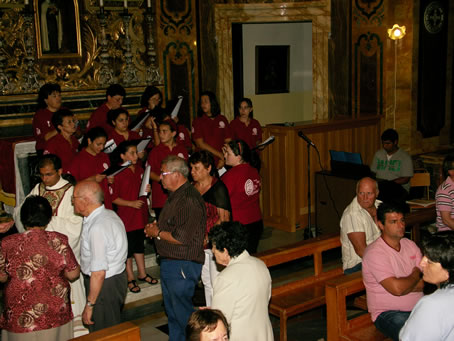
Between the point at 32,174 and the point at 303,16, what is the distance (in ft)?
17.8

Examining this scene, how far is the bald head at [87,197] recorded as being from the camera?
423 centimetres

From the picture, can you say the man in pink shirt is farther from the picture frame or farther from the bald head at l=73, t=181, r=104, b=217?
the picture frame

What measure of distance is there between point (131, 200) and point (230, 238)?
7.74ft

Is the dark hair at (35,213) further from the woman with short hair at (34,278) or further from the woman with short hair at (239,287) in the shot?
the woman with short hair at (239,287)

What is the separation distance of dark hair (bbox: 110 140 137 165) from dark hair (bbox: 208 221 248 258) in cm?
222

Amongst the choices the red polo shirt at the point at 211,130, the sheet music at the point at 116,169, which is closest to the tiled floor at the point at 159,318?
the sheet music at the point at 116,169

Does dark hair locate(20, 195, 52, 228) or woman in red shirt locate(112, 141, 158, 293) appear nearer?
dark hair locate(20, 195, 52, 228)

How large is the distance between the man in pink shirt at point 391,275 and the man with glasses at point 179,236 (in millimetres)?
1255

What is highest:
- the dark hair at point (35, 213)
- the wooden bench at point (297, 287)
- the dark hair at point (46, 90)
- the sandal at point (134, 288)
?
the dark hair at point (46, 90)

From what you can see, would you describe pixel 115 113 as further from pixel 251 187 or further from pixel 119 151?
pixel 251 187

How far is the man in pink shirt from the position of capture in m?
4.25

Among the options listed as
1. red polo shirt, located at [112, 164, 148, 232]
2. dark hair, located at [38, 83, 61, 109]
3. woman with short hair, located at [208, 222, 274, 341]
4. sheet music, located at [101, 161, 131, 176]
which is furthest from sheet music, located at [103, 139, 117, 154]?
woman with short hair, located at [208, 222, 274, 341]

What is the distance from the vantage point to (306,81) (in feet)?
43.4

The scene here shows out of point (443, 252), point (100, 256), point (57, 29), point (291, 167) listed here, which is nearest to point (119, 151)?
point (100, 256)
